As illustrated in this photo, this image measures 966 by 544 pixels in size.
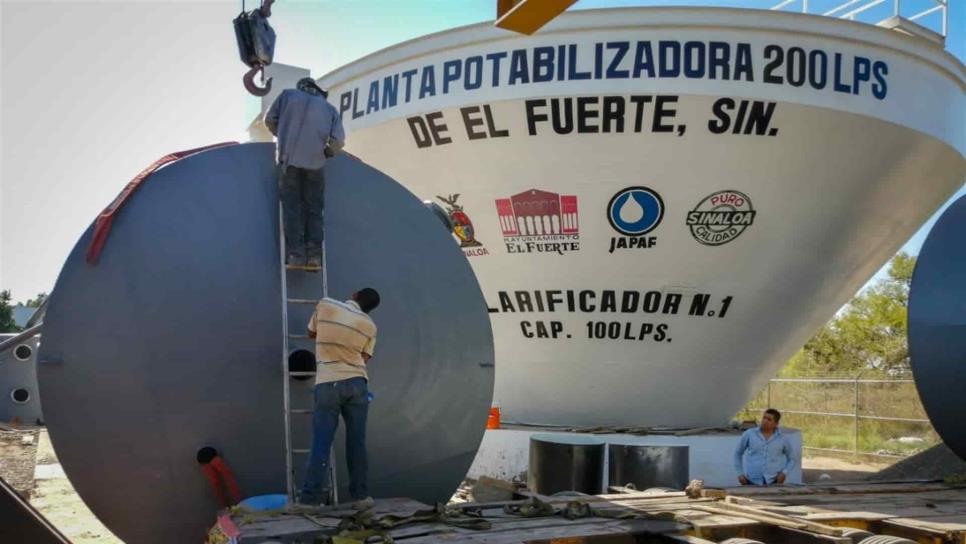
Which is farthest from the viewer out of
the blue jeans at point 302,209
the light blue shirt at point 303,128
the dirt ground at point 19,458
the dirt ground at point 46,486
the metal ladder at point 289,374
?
the dirt ground at point 19,458

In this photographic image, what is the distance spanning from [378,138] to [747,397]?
6.76m

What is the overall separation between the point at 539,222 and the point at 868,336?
2827 centimetres

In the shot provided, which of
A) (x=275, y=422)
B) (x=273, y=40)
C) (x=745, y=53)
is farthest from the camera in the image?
(x=745, y=53)

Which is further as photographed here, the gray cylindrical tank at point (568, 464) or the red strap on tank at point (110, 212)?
the gray cylindrical tank at point (568, 464)

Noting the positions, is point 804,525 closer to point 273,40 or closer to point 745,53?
point 273,40

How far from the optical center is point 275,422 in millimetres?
5535

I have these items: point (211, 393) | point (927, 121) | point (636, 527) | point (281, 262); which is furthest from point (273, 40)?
point (927, 121)

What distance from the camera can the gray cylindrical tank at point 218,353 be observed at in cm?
528

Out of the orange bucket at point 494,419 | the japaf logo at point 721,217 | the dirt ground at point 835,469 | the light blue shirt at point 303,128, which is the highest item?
the japaf logo at point 721,217

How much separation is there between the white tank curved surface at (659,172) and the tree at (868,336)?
23.3 m

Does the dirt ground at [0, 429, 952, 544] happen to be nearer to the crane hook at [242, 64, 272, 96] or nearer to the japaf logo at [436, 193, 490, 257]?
the crane hook at [242, 64, 272, 96]

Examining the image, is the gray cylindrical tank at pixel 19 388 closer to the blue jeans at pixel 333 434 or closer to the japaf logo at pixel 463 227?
the japaf logo at pixel 463 227

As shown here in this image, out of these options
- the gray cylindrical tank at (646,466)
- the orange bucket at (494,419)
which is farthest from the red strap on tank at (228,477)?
the orange bucket at (494,419)

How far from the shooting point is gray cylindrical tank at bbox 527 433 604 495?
11.0 meters
